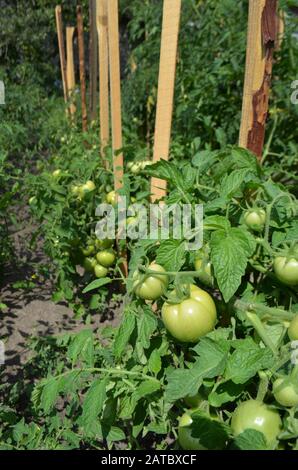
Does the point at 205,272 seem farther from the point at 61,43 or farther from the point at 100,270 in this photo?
the point at 61,43

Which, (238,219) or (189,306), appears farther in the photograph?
(238,219)

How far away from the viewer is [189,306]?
2.67ft

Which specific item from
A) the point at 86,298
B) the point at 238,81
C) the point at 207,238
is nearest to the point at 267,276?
the point at 207,238

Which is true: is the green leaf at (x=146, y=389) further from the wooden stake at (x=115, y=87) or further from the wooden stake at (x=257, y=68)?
the wooden stake at (x=115, y=87)

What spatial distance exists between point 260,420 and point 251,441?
0.15 ft

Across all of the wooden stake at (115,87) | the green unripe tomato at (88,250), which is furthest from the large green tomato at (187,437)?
the green unripe tomato at (88,250)

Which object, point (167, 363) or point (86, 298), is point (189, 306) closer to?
point (167, 363)

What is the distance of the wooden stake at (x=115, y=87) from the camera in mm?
1852

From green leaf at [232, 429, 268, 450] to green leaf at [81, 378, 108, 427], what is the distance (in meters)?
0.37

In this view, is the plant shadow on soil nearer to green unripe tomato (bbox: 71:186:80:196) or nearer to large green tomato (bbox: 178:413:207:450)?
green unripe tomato (bbox: 71:186:80:196)

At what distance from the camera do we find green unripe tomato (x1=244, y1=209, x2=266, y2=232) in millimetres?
986

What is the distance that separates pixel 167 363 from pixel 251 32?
3.30ft

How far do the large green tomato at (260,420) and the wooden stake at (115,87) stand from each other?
1.36 metres

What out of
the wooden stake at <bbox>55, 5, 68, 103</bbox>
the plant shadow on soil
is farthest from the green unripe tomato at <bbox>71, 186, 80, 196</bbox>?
the wooden stake at <bbox>55, 5, 68, 103</bbox>
